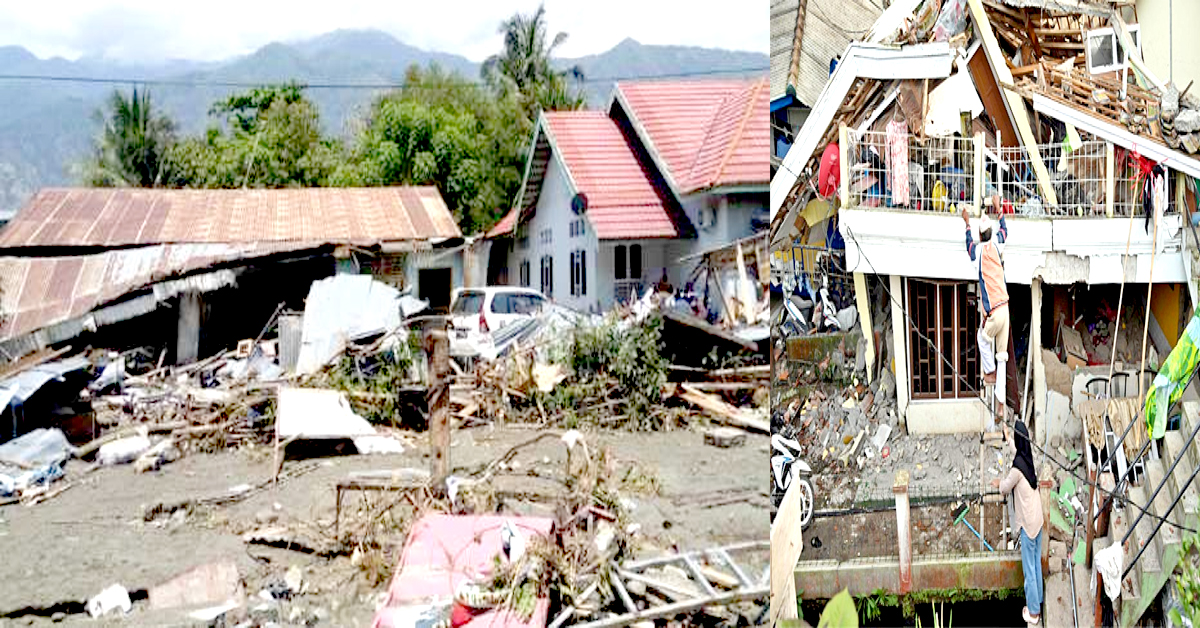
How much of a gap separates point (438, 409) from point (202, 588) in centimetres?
84

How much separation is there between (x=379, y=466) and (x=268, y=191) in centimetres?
119

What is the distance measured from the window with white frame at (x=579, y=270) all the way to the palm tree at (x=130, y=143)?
4.29 ft

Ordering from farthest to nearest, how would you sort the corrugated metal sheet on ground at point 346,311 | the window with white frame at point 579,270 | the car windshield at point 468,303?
the car windshield at point 468,303, the corrugated metal sheet on ground at point 346,311, the window with white frame at point 579,270

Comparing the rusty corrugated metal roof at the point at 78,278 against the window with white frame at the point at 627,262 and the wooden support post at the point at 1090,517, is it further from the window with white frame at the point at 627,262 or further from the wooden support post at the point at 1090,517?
the wooden support post at the point at 1090,517

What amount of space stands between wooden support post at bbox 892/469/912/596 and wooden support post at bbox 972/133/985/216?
0.53 meters

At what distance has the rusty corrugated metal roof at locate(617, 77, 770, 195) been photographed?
2367 mm

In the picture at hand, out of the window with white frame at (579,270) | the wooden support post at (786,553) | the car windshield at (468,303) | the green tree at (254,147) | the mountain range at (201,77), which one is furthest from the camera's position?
the car windshield at (468,303)

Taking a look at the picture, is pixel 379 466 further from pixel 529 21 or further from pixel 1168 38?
pixel 1168 38

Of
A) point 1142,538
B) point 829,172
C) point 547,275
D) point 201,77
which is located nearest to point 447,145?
point 547,275

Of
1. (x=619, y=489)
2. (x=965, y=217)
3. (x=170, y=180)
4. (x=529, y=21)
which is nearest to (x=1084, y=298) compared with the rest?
(x=965, y=217)

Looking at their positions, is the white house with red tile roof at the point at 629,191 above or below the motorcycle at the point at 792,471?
above

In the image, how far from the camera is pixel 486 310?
3.87 meters

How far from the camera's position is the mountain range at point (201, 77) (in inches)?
109

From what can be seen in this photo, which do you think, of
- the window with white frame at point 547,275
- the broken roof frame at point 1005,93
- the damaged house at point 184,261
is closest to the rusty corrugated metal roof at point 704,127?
the broken roof frame at point 1005,93
